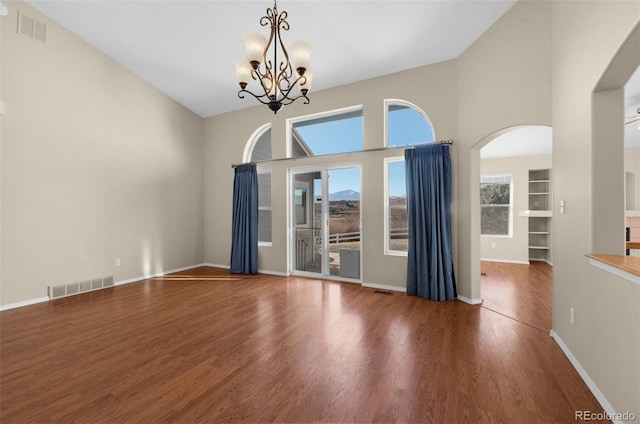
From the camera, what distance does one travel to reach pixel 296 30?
3.53m

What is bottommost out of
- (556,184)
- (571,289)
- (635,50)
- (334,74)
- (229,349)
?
(229,349)

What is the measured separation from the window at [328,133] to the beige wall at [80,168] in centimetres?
265

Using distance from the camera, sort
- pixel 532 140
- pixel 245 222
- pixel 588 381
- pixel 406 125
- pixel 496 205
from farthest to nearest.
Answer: pixel 496 205 < pixel 245 222 < pixel 532 140 < pixel 406 125 < pixel 588 381

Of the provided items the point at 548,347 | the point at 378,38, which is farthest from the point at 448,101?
the point at 548,347

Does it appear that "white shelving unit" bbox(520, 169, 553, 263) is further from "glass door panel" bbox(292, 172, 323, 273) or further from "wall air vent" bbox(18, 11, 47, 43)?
"wall air vent" bbox(18, 11, 47, 43)

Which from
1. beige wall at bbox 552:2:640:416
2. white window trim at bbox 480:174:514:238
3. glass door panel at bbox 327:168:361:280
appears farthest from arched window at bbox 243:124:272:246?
white window trim at bbox 480:174:514:238

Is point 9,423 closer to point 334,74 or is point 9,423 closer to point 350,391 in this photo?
point 350,391

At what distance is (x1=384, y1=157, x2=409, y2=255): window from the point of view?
4.28 m

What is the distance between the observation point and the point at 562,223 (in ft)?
8.09

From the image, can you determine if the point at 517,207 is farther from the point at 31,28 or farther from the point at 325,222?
the point at 31,28

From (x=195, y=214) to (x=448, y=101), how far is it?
5.49 metres

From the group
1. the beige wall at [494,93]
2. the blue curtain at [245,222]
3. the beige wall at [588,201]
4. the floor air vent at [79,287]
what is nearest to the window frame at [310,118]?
the blue curtain at [245,222]

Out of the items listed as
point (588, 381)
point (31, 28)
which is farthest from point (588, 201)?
point (31, 28)

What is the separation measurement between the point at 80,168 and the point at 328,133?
160 inches
